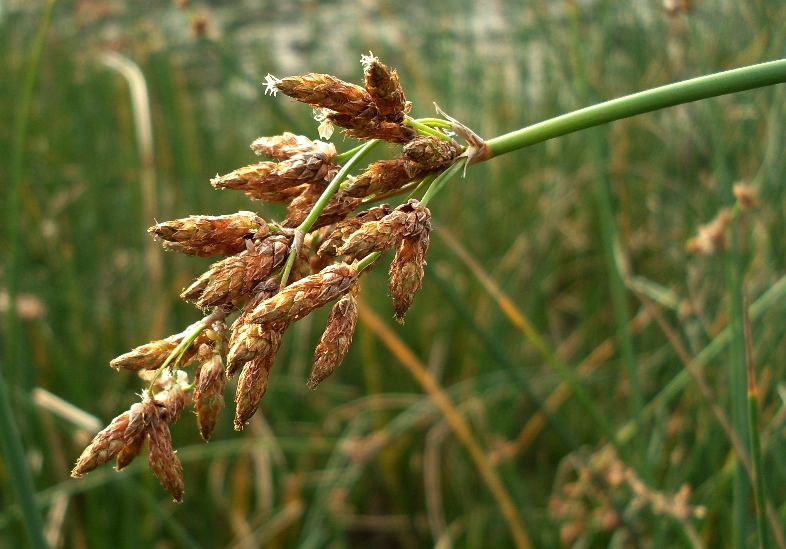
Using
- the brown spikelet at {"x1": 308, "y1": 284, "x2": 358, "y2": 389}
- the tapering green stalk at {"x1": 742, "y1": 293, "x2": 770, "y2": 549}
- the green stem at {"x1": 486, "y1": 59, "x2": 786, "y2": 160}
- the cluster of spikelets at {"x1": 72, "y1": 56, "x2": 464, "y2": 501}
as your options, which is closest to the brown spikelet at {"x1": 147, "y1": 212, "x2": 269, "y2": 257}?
the cluster of spikelets at {"x1": 72, "y1": 56, "x2": 464, "y2": 501}

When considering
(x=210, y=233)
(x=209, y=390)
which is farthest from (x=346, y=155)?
(x=209, y=390)

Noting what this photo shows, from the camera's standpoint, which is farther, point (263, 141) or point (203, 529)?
point (203, 529)

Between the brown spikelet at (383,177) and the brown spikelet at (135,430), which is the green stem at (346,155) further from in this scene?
the brown spikelet at (135,430)

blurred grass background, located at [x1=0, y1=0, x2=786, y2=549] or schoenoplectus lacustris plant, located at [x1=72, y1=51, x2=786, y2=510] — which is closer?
schoenoplectus lacustris plant, located at [x1=72, y1=51, x2=786, y2=510]

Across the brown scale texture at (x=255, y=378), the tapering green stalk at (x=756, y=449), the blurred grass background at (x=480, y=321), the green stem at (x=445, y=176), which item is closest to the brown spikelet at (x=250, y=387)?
the brown scale texture at (x=255, y=378)

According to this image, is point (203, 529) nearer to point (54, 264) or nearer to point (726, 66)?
point (54, 264)

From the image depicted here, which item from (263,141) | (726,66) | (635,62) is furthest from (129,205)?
(263,141)

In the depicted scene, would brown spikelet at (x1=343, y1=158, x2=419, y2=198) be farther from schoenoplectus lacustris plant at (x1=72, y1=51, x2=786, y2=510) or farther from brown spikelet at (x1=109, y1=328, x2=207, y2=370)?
brown spikelet at (x1=109, y1=328, x2=207, y2=370)
